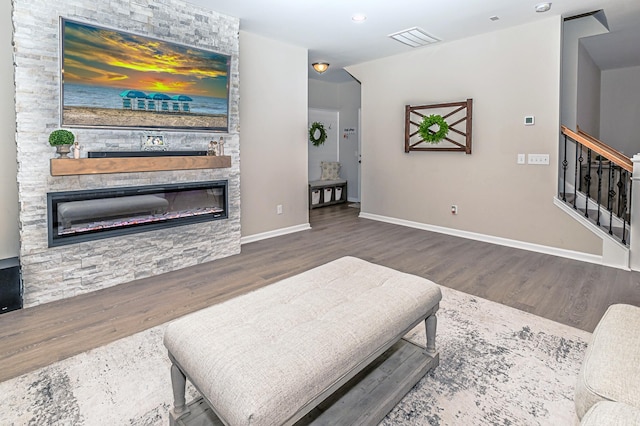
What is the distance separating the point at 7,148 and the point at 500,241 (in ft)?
18.3

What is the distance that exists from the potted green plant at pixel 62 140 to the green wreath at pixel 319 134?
5661mm

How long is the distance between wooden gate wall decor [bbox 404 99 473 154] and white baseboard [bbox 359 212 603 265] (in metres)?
1.19

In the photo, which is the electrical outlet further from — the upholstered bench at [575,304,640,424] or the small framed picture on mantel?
the small framed picture on mantel

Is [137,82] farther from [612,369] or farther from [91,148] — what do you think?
[612,369]

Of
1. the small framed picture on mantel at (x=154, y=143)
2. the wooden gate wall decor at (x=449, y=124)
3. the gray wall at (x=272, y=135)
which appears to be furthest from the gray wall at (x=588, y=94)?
the small framed picture on mantel at (x=154, y=143)

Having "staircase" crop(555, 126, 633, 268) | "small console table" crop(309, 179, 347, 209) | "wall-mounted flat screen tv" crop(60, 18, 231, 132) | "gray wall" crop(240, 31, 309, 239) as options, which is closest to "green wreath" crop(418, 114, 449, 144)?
"staircase" crop(555, 126, 633, 268)

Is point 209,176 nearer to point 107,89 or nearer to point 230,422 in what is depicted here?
point 107,89

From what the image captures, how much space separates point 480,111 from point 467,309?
10.5ft

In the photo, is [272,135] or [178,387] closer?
[178,387]

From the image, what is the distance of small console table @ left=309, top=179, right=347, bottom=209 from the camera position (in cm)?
773

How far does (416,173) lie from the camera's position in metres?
5.89

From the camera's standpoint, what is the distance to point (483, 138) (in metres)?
5.08

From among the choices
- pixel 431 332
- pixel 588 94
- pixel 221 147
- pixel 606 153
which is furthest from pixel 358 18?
pixel 588 94

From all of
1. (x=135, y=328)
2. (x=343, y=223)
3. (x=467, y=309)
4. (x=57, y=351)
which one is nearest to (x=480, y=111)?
(x=343, y=223)
